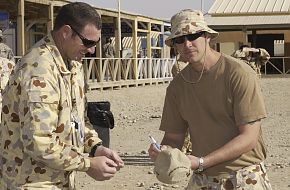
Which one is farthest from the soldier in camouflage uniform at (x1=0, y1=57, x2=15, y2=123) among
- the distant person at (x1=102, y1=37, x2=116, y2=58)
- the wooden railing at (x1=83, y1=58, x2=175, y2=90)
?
the distant person at (x1=102, y1=37, x2=116, y2=58)

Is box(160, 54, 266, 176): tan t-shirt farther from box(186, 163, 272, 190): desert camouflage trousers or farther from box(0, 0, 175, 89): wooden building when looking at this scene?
box(0, 0, 175, 89): wooden building

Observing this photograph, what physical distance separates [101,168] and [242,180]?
30.0 inches

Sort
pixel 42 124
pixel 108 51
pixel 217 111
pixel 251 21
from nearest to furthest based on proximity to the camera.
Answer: pixel 42 124 < pixel 217 111 < pixel 108 51 < pixel 251 21

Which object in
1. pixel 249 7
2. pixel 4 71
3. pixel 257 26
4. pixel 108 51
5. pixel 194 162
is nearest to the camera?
pixel 194 162

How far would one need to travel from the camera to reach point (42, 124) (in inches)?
121

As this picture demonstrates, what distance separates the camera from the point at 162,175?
3.44 meters

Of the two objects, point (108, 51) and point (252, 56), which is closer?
point (252, 56)

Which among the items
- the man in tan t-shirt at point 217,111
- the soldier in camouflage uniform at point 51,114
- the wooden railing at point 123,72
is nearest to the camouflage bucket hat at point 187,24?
the man in tan t-shirt at point 217,111

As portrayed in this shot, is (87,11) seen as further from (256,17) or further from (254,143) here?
(256,17)

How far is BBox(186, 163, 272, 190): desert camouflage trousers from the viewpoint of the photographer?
3576 mm

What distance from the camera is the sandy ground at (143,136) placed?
8.23 meters

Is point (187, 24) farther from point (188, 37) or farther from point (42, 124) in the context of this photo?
point (42, 124)

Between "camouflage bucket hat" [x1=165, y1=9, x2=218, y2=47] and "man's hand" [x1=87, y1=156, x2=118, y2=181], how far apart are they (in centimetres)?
74

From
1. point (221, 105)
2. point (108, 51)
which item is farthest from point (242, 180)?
point (108, 51)
